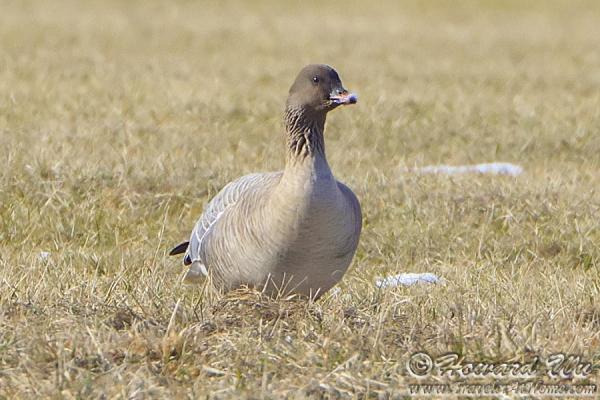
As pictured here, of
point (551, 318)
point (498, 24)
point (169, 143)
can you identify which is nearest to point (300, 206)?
point (551, 318)

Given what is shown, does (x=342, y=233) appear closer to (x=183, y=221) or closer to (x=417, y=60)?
(x=183, y=221)

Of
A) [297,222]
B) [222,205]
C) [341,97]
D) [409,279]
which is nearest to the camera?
[297,222]

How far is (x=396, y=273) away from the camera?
6730 mm

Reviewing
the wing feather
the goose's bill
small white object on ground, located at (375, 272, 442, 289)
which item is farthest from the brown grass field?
the goose's bill

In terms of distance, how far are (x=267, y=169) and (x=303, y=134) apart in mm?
3646

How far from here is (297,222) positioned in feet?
16.8

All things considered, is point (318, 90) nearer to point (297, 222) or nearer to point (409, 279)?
point (297, 222)

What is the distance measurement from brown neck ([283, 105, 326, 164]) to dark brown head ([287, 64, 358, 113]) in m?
0.04

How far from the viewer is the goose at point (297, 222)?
5.13 m

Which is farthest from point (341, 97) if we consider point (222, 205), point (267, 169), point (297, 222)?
point (267, 169)

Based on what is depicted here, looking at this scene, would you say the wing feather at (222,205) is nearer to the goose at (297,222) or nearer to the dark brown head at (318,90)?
the goose at (297,222)

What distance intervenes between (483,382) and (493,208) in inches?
154

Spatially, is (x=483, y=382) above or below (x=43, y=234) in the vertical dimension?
above

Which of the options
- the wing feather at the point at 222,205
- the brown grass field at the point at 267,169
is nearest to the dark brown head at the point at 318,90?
the wing feather at the point at 222,205
